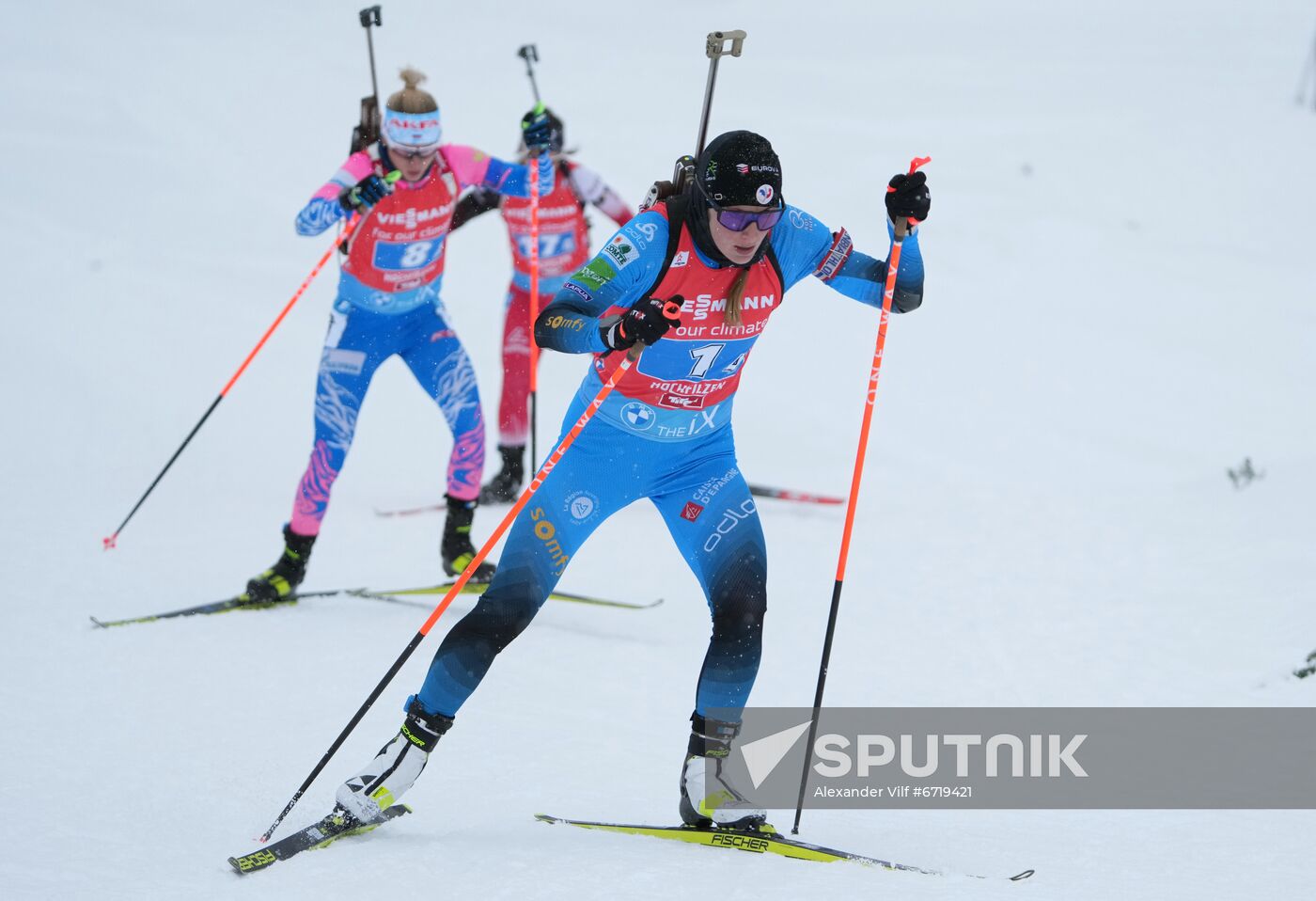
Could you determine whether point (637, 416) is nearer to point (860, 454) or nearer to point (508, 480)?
point (860, 454)

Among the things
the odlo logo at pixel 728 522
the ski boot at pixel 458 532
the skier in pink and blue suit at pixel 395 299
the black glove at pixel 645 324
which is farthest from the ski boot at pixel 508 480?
the black glove at pixel 645 324

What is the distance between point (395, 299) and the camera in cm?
656

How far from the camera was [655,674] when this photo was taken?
19.8 feet

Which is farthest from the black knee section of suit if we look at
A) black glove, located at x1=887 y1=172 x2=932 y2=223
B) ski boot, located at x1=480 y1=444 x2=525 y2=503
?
ski boot, located at x1=480 y1=444 x2=525 y2=503

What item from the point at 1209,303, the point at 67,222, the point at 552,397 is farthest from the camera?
the point at 1209,303

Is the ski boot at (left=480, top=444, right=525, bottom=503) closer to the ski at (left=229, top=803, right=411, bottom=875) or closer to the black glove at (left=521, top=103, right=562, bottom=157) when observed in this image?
the black glove at (left=521, top=103, right=562, bottom=157)

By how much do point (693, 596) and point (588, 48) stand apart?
20.0 meters

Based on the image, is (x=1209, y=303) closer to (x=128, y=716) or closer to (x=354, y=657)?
(x=354, y=657)

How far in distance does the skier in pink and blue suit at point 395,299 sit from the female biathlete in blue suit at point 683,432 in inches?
101

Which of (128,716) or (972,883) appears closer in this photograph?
(972,883)

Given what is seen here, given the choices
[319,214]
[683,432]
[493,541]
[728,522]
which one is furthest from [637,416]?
[319,214]

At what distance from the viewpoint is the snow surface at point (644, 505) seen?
4.12 m

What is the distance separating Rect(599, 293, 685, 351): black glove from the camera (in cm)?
359

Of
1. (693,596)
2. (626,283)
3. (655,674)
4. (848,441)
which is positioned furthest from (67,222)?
(626,283)
